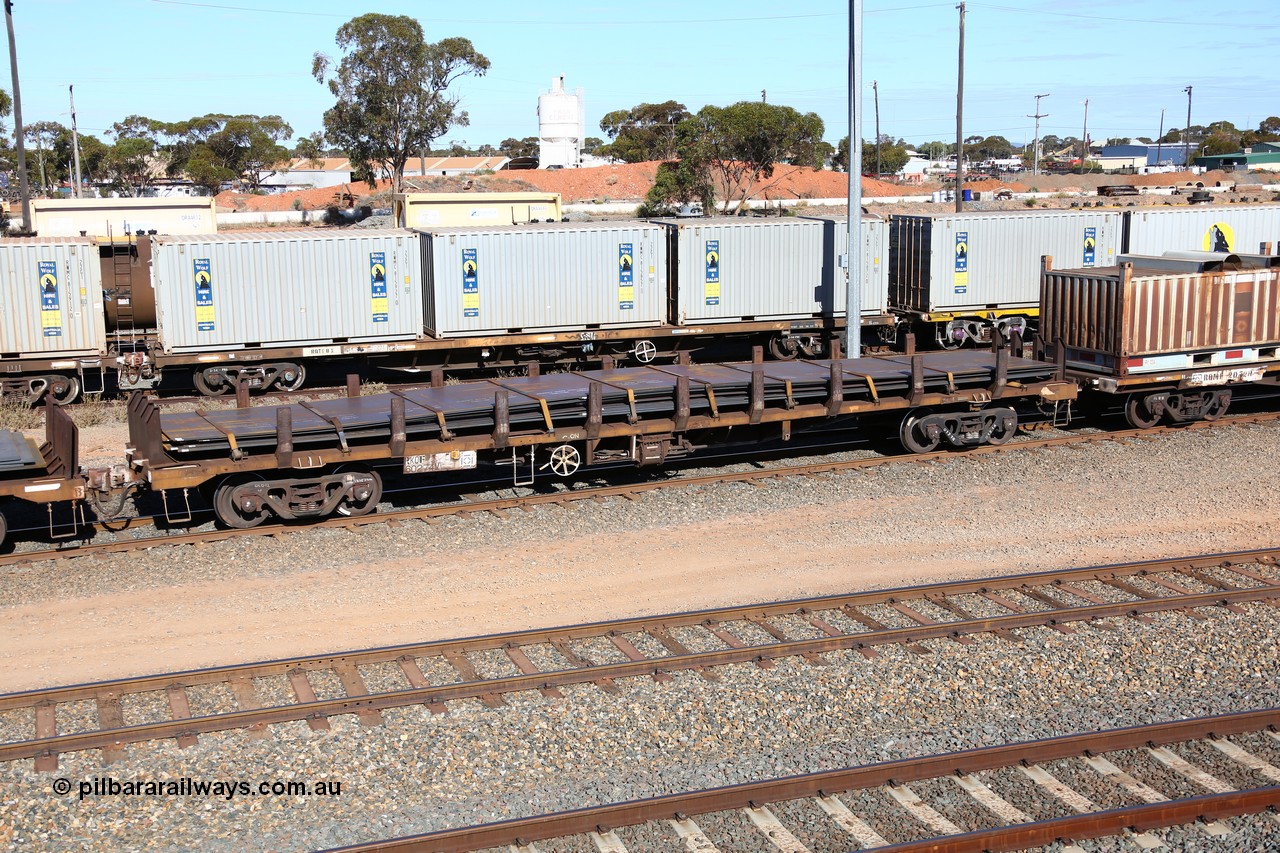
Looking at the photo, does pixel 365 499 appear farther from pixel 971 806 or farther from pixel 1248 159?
pixel 1248 159

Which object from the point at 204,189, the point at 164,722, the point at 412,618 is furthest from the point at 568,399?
the point at 204,189

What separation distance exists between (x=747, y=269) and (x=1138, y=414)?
9.30 metres

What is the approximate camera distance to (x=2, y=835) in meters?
7.03

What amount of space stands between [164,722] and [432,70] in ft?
207

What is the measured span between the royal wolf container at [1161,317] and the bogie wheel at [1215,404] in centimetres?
61

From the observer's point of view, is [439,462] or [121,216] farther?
[121,216]

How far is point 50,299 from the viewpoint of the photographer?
21609 mm

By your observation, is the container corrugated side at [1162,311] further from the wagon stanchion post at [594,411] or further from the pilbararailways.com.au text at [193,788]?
the pilbararailways.com.au text at [193,788]

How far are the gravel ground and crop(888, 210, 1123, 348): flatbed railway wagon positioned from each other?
17.0m

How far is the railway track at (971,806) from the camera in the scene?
6855 mm

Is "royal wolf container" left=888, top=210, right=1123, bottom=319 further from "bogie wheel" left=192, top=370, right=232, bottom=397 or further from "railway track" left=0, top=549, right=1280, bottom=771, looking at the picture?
"railway track" left=0, top=549, right=1280, bottom=771

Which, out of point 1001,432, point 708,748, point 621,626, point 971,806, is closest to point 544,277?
point 1001,432

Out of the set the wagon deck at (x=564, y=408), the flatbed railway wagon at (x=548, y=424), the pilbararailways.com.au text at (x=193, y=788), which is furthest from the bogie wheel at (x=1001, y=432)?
the pilbararailways.com.au text at (x=193, y=788)

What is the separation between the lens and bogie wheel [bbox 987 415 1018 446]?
17031 millimetres
